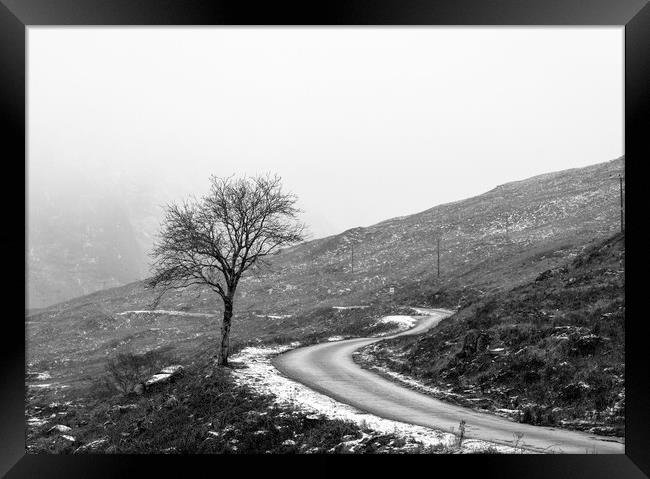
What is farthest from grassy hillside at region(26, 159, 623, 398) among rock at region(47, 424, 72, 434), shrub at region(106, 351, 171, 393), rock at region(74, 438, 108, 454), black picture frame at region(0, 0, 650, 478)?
black picture frame at region(0, 0, 650, 478)

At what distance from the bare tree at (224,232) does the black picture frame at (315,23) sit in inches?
621

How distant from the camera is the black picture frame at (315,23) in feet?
23.7

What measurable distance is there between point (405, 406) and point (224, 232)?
41.7ft

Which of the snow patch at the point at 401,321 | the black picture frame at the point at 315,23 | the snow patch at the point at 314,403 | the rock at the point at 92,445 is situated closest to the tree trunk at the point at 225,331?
the snow patch at the point at 314,403

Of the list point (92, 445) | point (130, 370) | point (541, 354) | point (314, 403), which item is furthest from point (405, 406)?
point (130, 370)

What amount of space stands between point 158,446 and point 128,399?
817 cm

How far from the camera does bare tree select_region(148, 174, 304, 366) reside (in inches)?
935

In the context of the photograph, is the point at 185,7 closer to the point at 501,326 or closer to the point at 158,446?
the point at 158,446

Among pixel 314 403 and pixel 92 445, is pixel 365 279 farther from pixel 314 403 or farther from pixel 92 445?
pixel 314 403

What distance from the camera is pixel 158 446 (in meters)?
17.8

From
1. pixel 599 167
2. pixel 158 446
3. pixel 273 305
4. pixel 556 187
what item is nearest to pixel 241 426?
pixel 158 446

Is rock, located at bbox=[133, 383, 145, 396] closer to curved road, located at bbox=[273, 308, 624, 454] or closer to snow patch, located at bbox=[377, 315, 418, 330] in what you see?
curved road, located at bbox=[273, 308, 624, 454]

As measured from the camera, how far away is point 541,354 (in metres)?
19.7

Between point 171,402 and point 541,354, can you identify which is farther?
point 171,402
